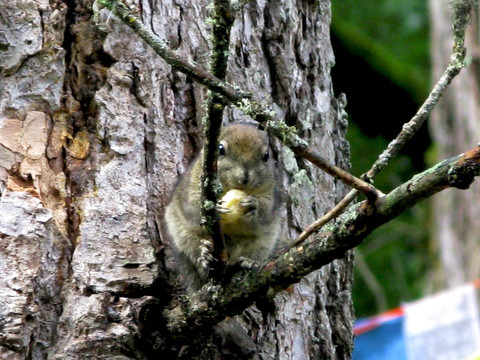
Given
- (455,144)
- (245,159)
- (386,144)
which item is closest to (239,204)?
(245,159)

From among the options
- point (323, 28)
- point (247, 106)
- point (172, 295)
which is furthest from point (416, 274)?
point (247, 106)

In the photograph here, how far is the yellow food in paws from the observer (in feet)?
9.95

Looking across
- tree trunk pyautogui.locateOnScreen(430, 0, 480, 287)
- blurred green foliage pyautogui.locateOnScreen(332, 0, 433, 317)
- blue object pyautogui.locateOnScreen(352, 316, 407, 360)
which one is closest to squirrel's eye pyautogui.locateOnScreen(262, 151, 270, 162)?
blue object pyautogui.locateOnScreen(352, 316, 407, 360)

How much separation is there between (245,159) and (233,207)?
27cm

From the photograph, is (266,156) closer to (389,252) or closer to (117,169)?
(117,169)

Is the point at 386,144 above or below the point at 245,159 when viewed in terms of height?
above

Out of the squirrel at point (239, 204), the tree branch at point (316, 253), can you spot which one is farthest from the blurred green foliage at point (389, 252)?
the tree branch at point (316, 253)

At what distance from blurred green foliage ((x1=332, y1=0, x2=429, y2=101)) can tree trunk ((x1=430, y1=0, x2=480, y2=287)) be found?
0.43 metres

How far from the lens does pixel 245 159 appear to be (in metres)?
3.26

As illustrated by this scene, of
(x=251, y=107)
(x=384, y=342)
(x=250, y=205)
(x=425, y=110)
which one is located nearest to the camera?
(x=251, y=107)

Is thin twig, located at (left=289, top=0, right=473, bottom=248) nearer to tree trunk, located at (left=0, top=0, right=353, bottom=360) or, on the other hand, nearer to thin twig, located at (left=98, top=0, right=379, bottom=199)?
thin twig, located at (left=98, top=0, right=379, bottom=199)

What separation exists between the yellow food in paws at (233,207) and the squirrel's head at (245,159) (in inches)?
2.6

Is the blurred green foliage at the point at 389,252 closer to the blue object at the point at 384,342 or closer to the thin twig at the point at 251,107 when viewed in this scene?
the blue object at the point at 384,342

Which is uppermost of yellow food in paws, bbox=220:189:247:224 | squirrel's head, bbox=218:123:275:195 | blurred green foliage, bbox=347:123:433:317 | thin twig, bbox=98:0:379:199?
blurred green foliage, bbox=347:123:433:317
